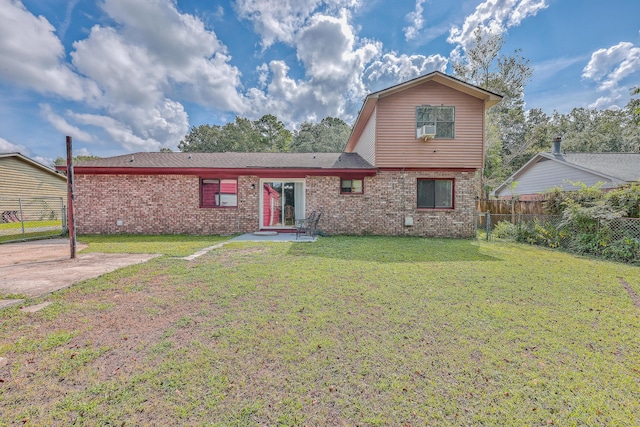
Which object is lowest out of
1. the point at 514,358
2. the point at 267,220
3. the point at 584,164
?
the point at 514,358

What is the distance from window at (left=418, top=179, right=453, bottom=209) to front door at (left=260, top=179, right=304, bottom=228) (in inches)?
197

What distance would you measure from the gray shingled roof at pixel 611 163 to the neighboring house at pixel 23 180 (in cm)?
2946

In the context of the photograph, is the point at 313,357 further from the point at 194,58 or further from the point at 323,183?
the point at 194,58

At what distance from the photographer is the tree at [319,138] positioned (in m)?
31.2

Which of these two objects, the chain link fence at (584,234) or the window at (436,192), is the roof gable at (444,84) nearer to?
the window at (436,192)

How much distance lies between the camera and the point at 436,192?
10.5m

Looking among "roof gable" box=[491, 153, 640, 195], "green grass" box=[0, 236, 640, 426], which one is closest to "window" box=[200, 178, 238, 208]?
"green grass" box=[0, 236, 640, 426]

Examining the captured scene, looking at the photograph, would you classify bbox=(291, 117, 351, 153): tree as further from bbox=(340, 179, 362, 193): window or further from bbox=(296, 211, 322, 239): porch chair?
bbox=(296, 211, 322, 239): porch chair

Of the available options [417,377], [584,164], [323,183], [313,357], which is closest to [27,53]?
[323,183]

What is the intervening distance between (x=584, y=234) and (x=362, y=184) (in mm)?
6978

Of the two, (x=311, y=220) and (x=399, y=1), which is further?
(x=399, y=1)

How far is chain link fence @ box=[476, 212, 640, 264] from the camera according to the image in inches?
261

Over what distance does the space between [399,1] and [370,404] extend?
14.3 meters

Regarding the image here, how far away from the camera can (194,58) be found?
13.1 m
